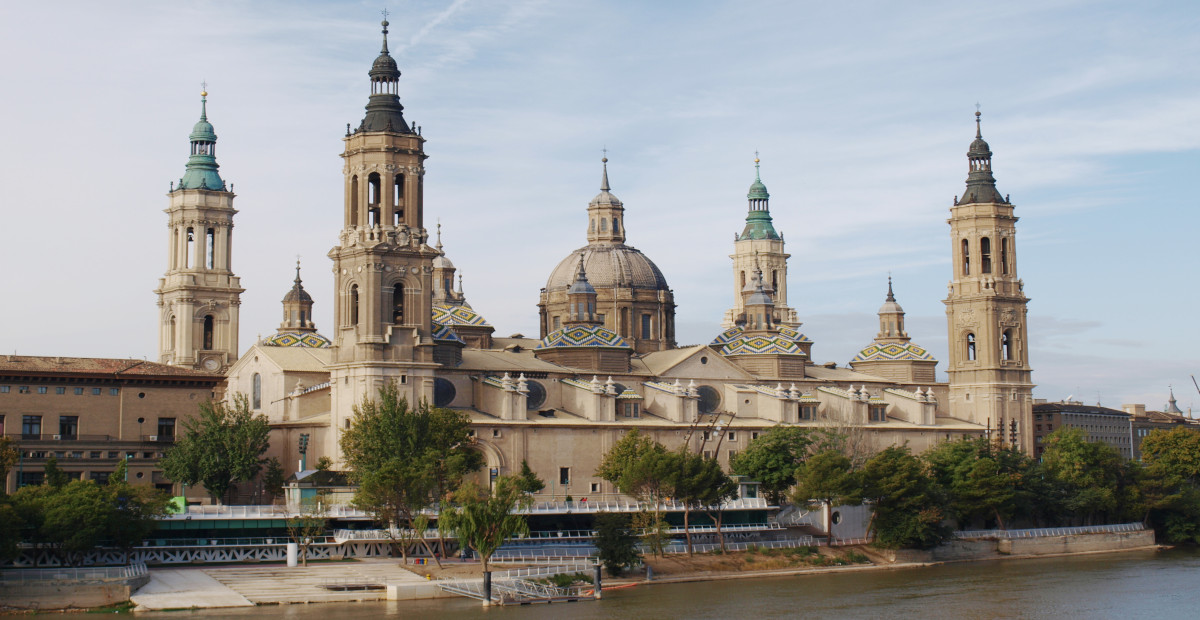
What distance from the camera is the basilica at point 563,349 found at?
90750mm

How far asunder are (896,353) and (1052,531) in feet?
81.8

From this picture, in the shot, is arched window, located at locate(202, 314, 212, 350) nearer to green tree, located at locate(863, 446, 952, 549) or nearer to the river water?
green tree, located at locate(863, 446, 952, 549)

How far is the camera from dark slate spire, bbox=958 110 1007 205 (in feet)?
391

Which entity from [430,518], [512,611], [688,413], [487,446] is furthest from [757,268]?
[512,611]

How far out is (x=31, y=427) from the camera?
93125mm

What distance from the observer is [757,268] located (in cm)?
13912

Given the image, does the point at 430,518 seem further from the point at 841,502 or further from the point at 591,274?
the point at 591,274

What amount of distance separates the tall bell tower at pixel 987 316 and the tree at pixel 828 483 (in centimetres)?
3091

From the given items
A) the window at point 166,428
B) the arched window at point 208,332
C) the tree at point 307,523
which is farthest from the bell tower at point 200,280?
the tree at point 307,523

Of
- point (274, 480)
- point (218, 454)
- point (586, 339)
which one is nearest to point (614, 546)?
point (274, 480)

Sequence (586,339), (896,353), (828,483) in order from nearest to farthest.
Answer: (828,483)
(586,339)
(896,353)

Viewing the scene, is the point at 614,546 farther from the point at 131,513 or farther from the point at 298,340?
the point at 298,340

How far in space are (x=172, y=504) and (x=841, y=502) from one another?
34544 mm

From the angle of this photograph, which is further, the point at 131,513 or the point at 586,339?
the point at 586,339
